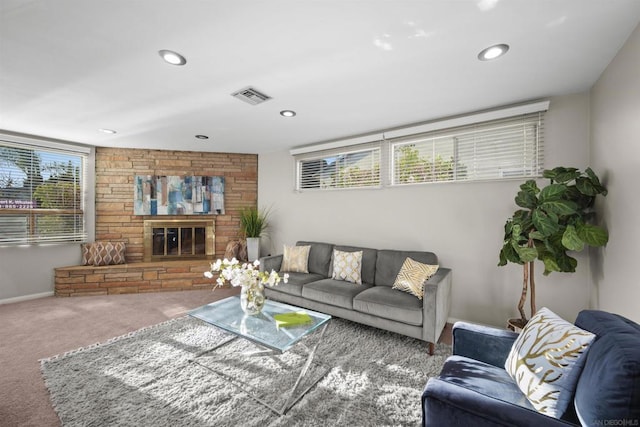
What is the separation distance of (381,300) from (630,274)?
179 cm

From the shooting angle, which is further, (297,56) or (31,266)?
(31,266)

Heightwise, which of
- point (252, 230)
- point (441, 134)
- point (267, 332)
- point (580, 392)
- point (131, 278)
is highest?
point (441, 134)

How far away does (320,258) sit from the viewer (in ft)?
12.8

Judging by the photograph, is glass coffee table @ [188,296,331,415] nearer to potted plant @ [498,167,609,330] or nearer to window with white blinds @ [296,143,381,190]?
potted plant @ [498,167,609,330]

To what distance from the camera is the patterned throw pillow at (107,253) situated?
175 inches

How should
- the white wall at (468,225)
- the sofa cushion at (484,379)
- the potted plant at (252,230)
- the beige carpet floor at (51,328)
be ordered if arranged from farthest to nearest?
the potted plant at (252,230) → the white wall at (468,225) → the beige carpet floor at (51,328) → the sofa cushion at (484,379)

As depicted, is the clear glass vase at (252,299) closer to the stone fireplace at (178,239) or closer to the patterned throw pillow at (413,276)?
the patterned throw pillow at (413,276)

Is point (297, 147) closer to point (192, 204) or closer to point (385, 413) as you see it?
point (192, 204)

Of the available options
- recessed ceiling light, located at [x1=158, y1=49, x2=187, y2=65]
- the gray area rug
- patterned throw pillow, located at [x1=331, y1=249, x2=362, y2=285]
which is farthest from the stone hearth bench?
recessed ceiling light, located at [x1=158, y1=49, x2=187, y2=65]

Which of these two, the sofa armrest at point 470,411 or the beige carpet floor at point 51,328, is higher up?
the sofa armrest at point 470,411

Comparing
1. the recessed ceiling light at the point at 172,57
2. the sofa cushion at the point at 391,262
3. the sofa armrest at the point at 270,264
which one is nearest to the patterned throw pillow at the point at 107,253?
the sofa armrest at the point at 270,264

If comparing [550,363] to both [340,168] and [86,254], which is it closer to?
[340,168]

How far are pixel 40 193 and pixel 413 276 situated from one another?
18.5 feet

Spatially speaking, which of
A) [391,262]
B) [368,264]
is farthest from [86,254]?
[391,262]
